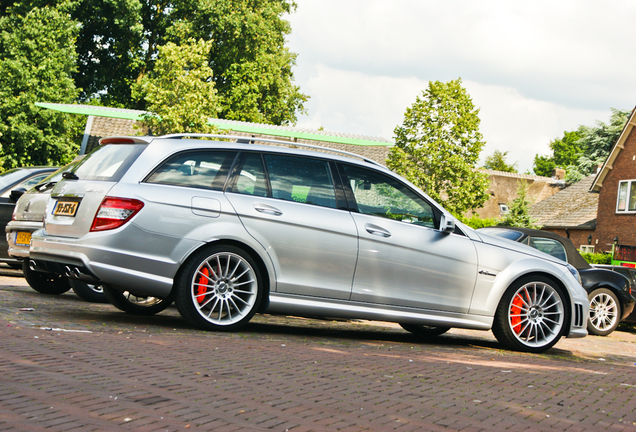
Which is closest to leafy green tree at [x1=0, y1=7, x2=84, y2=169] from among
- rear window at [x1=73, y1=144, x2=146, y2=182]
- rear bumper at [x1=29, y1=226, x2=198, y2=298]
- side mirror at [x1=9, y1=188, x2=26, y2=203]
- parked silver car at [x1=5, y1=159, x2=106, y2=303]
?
side mirror at [x1=9, y1=188, x2=26, y2=203]

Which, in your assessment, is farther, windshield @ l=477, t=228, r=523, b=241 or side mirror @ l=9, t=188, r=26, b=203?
windshield @ l=477, t=228, r=523, b=241

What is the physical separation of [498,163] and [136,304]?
8389 cm

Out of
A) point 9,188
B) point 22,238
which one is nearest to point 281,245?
point 22,238

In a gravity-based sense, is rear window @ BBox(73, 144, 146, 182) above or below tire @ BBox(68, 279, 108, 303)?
above

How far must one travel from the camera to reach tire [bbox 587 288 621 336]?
459 inches

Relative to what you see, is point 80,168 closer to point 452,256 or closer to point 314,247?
point 314,247

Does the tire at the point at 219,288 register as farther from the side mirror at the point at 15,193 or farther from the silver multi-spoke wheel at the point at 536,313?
the side mirror at the point at 15,193

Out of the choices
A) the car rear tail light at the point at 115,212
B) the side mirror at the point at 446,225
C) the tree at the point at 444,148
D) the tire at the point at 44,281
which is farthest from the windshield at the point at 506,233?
the tree at the point at 444,148

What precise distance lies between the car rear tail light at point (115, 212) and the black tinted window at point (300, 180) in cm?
132

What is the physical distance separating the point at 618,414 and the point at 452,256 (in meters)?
2.74

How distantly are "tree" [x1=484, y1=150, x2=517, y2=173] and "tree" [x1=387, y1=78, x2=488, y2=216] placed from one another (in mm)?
55356

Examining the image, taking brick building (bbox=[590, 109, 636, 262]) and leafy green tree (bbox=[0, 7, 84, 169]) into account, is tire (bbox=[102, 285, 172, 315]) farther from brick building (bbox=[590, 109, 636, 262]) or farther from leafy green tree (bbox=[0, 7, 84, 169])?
brick building (bbox=[590, 109, 636, 262])

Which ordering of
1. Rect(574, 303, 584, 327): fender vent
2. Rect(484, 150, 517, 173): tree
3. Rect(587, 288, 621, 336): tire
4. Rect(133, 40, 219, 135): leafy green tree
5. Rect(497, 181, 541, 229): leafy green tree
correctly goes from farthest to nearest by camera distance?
Rect(484, 150, 517, 173): tree
Rect(497, 181, 541, 229): leafy green tree
Rect(133, 40, 219, 135): leafy green tree
Rect(587, 288, 621, 336): tire
Rect(574, 303, 584, 327): fender vent

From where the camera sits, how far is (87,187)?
6160 mm
